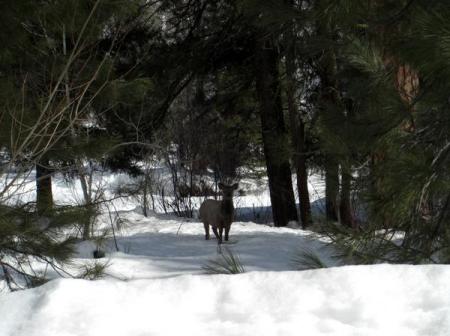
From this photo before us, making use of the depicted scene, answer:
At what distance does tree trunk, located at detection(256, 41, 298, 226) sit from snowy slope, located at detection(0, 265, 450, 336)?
27.6 ft

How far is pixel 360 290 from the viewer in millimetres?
2334

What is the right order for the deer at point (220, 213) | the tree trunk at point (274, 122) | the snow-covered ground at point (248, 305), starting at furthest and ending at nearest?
the tree trunk at point (274, 122), the deer at point (220, 213), the snow-covered ground at point (248, 305)

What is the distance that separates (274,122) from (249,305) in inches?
378

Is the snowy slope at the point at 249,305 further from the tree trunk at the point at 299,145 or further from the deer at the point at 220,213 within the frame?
the tree trunk at the point at 299,145

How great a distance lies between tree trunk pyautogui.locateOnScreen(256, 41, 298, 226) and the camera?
11414mm

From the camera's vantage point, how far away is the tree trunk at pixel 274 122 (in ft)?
37.4

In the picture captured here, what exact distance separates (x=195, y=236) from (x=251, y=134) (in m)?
5.33

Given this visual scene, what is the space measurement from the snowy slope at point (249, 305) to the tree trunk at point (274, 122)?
8.43 m

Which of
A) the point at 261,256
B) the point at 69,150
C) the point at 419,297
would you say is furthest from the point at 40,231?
the point at 261,256

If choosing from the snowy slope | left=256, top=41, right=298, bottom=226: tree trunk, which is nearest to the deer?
left=256, top=41, right=298, bottom=226: tree trunk

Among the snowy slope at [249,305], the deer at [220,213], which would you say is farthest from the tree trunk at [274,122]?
the snowy slope at [249,305]

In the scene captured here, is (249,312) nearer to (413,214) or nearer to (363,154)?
(413,214)

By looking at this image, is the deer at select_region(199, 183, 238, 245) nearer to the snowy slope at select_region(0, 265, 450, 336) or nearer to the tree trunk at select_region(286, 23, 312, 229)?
the tree trunk at select_region(286, 23, 312, 229)

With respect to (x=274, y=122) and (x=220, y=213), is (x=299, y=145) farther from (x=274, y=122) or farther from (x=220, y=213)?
(x=220, y=213)
